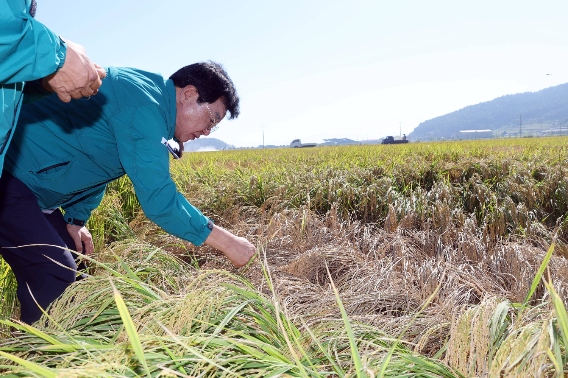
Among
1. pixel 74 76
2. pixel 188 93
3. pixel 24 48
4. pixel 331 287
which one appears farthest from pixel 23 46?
pixel 331 287

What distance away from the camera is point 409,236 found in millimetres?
2629

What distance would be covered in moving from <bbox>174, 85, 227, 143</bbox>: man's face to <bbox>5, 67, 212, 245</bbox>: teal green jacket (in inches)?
4.6

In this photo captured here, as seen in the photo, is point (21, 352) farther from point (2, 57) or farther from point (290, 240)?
point (290, 240)

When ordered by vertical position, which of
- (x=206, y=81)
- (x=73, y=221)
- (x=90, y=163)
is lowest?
(x=73, y=221)

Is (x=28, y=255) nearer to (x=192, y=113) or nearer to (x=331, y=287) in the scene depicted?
(x=192, y=113)

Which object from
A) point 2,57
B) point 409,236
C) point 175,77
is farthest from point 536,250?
point 2,57

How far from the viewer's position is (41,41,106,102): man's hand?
0.89 m

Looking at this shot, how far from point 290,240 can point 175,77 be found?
134 centimetres

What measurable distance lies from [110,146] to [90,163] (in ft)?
0.41

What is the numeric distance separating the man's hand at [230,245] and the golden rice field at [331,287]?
3.5 inches

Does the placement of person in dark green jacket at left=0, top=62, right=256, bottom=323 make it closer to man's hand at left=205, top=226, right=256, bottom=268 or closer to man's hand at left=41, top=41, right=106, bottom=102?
man's hand at left=205, top=226, right=256, bottom=268

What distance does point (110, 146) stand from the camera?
147 centimetres

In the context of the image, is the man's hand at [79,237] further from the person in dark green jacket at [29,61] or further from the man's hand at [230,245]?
the person in dark green jacket at [29,61]

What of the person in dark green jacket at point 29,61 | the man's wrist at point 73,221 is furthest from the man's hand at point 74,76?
the man's wrist at point 73,221
